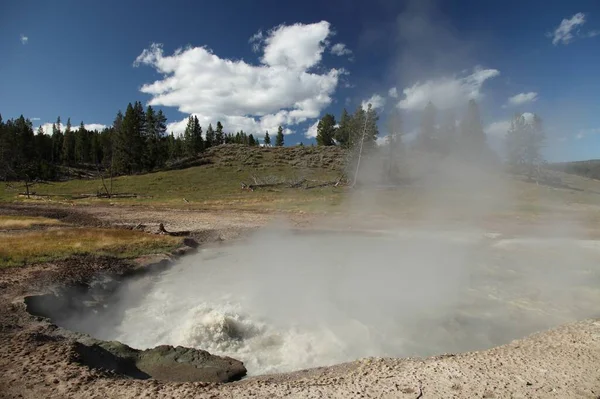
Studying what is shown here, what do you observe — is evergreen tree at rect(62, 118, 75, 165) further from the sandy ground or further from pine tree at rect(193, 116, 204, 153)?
the sandy ground

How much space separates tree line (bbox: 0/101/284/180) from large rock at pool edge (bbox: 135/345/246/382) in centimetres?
5468

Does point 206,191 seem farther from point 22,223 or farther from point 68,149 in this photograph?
point 68,149

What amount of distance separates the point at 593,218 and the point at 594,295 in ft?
66.5

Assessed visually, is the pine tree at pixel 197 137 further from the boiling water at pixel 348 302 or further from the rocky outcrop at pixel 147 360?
the rocky outcrop at pixel 147 360

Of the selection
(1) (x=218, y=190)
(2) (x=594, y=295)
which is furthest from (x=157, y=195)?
(2) (x=594, y=295)

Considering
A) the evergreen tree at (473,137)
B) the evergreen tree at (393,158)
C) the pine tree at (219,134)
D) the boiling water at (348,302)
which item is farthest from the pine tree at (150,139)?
the evergreen tree at (473,137)

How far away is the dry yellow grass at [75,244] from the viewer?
13586mm

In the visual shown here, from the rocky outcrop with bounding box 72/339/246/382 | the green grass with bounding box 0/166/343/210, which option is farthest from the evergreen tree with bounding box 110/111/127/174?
the rocky outcrop with bounding box 72/339/246/382

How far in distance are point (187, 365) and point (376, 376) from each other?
3.49 meters

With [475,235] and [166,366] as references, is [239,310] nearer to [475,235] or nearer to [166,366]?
[166,366]

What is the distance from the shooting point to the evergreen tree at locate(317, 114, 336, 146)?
95.9m

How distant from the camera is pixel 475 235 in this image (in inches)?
845

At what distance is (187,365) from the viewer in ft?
21.6

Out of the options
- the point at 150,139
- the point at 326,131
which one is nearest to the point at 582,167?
the point at 150,139
